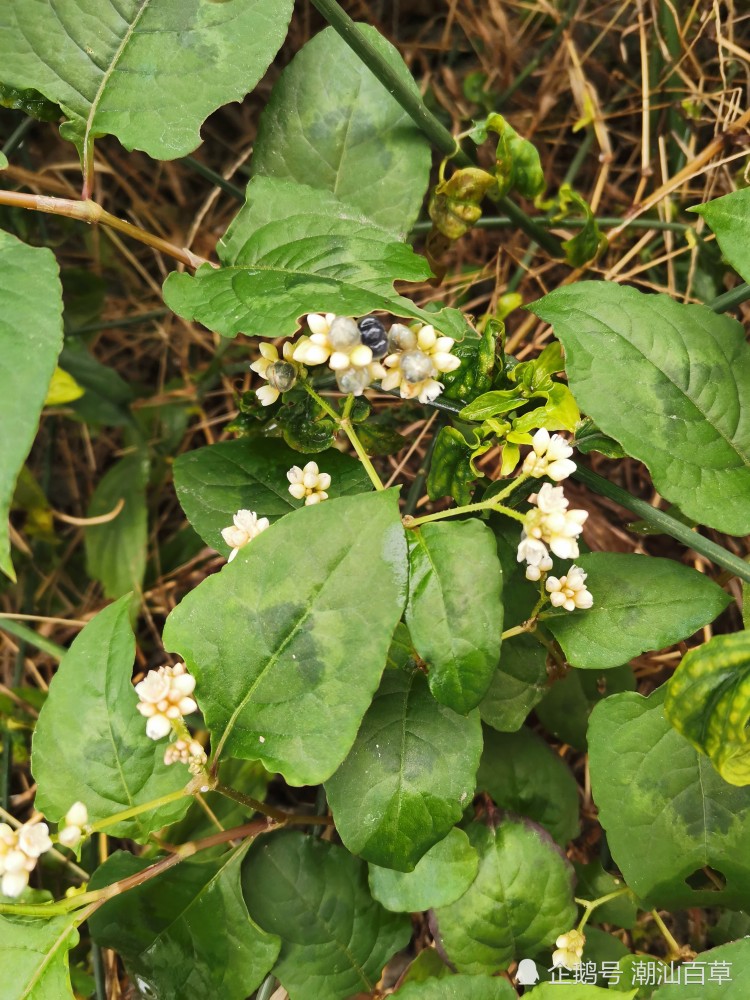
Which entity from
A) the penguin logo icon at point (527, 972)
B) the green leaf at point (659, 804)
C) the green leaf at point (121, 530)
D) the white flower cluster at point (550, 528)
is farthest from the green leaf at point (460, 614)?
the green leaf at point (121, 530)

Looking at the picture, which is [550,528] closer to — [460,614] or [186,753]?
[460,614]

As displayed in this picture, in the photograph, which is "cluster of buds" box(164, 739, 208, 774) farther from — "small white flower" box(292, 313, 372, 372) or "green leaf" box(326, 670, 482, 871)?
"small white flower" box(292, 313, 372, 372)

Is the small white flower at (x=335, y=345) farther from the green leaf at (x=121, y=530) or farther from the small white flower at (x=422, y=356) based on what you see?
the green leaf at (x=121, y=530)

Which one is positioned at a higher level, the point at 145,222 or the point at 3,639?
the point at 145,222

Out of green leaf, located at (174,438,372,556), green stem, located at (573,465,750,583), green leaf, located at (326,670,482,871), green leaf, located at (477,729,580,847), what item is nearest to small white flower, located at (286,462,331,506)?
green leaf, located at (174,438,372,556)

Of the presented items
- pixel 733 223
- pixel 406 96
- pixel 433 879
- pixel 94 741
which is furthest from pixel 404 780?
pixel 406 96

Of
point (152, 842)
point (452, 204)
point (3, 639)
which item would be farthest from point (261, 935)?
point (452, 204)

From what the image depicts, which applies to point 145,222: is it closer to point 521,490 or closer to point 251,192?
point 251,192
